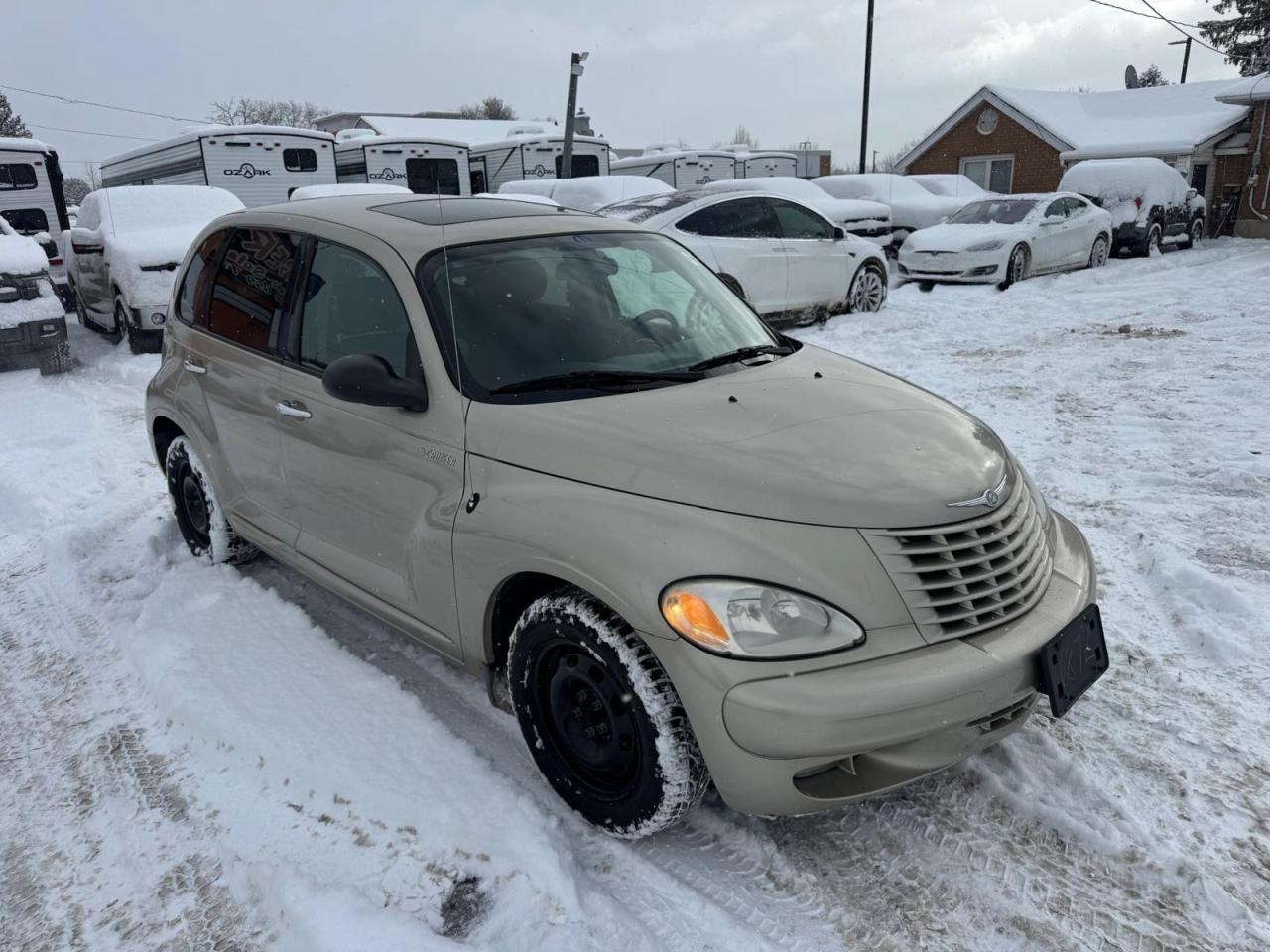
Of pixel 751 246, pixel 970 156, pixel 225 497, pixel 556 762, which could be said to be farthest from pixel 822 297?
pixel 970 156

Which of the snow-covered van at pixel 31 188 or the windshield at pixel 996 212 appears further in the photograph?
the snow-covered van at pixel 31 188

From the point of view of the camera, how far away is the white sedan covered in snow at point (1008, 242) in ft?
42.5

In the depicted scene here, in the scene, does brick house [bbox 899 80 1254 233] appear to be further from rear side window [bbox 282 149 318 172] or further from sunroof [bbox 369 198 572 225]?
sunroof [bbox 369 198 572 225]

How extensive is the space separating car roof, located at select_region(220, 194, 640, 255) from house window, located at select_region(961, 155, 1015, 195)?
99.4ft

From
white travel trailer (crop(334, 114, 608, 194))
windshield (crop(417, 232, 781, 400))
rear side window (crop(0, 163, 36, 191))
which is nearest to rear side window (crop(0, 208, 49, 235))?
rear side window (crop(0, 163, 36, 191))

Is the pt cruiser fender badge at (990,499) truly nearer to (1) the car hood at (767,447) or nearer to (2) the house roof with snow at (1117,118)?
(1) the car hood at (767,447)

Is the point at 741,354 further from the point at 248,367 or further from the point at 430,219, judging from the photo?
the point at 248,367

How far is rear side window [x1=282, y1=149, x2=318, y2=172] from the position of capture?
57.1ft

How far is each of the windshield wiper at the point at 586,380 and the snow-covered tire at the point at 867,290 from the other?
8.71 metres

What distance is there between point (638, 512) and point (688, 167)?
70.4 ft

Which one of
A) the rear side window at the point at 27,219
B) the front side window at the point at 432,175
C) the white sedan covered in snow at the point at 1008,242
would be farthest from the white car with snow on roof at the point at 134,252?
the white sedan covered in snow at the point at 1008,242

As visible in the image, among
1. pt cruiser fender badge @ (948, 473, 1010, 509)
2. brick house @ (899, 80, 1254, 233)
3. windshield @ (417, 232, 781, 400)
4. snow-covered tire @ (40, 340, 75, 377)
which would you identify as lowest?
snow-covered tire @ (40, 340, 75, 377)

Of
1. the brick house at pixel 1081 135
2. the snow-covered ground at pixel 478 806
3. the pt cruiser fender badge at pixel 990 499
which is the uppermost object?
the brick house at pixel 1081 135

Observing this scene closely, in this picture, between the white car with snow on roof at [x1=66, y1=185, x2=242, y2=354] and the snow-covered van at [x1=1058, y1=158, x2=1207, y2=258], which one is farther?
the snow-covered van at [x1=1058, y1=158, x2=1207, y2=258]
